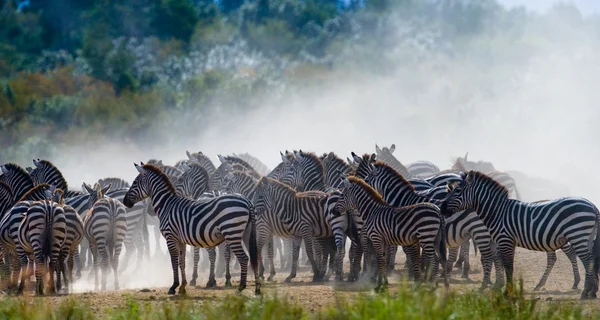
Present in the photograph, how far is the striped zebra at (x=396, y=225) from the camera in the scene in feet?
44.5

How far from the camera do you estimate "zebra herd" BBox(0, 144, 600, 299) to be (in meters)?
13.6

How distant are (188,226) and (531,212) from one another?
4.48 metres

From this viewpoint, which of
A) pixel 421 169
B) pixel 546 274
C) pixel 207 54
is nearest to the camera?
pixel 546 274

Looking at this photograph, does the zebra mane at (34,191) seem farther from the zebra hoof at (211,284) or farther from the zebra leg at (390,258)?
the zebra leg at (390,258)

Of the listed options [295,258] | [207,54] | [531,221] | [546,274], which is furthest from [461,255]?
[207,54]

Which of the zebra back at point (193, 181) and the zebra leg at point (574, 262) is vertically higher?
the zebra back at point (193, 181)

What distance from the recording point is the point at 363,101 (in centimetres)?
5431

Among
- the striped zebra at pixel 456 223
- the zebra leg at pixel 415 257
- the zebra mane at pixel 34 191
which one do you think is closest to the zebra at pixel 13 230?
the zebra mane at pixel 34 191

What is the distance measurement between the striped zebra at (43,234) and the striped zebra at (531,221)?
17.1 feet

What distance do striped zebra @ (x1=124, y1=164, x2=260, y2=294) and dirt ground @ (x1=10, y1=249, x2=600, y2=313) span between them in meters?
0.50

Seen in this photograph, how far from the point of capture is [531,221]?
13.5m

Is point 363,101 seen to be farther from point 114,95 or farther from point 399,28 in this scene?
point 399,28

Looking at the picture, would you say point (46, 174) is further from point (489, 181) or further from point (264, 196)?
point (489, 181)

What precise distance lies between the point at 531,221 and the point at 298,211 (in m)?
3.94
